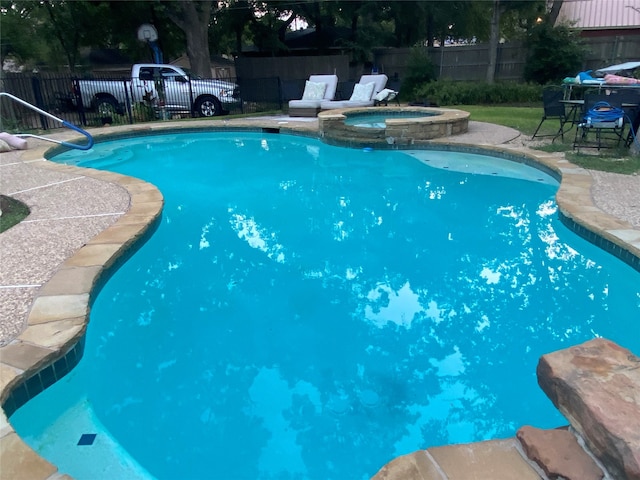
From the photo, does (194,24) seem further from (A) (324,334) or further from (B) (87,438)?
(B) (87,438)

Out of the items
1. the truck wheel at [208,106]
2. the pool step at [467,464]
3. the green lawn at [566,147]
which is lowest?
the pool step at [467,464]

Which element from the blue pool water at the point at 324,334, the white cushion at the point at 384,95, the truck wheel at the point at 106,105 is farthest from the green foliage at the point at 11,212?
the white cushion at the point at 384,95

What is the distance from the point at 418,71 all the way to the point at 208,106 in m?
7.25

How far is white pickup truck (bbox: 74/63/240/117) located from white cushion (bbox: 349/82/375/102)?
11.9ft

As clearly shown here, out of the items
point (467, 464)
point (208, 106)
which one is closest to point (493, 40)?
point (208, 106)

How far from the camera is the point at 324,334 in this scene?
322 cm

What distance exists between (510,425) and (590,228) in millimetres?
2560

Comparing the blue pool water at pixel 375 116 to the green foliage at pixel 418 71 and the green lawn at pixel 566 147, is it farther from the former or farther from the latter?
the green foliage at pixel 418 71

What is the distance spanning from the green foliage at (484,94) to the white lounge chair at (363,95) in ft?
9.13

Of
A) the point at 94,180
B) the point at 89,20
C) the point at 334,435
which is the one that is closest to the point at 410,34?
the point at 89,20

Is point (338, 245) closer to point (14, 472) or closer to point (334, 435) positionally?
point (334, 435)

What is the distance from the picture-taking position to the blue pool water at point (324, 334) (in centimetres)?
232

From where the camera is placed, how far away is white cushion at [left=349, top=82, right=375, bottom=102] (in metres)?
11.7

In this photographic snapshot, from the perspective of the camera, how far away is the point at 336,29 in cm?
2091
